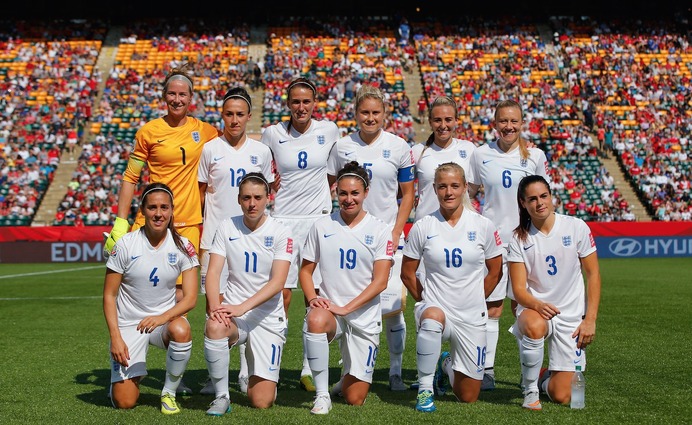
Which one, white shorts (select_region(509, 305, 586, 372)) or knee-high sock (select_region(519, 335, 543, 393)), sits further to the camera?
white shorts (select_region(509, 305, 586, 372))

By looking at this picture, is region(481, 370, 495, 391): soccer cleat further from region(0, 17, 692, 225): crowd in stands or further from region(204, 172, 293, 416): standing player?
region(0, 17, 692, 225): crowd in stands

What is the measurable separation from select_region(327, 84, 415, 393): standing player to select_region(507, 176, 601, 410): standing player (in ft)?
3.62

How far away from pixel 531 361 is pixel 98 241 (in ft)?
65.1

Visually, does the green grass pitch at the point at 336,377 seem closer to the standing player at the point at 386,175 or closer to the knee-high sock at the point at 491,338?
the knee-high sock at the point at 491,338

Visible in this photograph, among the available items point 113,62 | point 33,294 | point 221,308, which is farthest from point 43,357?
point 113,62

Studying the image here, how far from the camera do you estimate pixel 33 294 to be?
48.7 feet

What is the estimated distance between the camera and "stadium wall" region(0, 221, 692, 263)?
23.7 metres

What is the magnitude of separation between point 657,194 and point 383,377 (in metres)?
22.8

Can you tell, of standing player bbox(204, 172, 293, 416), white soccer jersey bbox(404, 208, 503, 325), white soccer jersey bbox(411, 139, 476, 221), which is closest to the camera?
standing player bbox(204, 172, 293, 416)

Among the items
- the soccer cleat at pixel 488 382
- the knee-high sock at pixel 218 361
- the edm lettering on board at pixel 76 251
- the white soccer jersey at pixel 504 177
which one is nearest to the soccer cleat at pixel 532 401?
the soccer cleat at pixel 488 382

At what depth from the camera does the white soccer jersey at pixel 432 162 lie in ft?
23.6

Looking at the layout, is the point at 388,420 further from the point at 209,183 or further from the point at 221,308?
the point at 209,183

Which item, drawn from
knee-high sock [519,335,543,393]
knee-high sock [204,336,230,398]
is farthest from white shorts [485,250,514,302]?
knee-high sock [204,336,230,398]

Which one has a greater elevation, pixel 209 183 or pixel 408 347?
pixel 209 183
